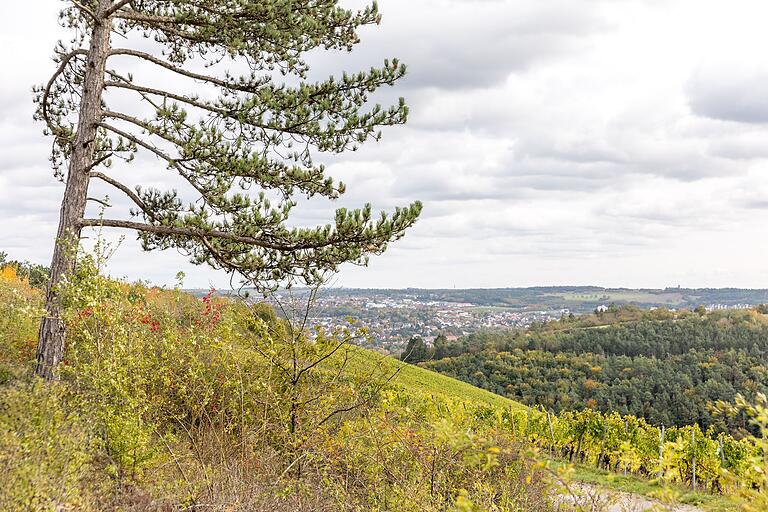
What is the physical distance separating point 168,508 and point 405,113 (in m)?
6.54

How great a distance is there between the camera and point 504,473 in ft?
26.1

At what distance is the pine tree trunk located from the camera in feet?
27.2

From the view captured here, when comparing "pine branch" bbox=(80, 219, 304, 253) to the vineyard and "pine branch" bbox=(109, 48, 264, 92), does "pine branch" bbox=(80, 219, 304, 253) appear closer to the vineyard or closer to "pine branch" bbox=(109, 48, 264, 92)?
"pine branch" bbox=(109, 48, 264, 92)

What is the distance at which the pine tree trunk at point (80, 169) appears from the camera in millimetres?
8289

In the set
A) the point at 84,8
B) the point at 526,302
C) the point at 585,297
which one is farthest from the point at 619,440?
the point at 585,297

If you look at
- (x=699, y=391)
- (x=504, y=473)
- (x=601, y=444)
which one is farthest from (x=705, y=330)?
(x=504, y=473)

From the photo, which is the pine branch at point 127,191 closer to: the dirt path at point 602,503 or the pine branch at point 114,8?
the pine branch at point 114,8

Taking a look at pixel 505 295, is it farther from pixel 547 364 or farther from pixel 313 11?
pixel 313 11

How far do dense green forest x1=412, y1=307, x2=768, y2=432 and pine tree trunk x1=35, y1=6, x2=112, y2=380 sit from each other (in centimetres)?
2806

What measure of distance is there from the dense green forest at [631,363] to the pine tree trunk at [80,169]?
28064mm

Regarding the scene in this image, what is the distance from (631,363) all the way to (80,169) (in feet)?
178

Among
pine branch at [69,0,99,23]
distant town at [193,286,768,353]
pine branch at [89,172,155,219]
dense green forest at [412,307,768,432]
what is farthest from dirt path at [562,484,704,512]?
distant town at [193,286,768,353]

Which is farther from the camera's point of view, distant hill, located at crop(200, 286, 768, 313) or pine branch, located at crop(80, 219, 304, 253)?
distant hill, located at crop(200, 286, 768, 313)

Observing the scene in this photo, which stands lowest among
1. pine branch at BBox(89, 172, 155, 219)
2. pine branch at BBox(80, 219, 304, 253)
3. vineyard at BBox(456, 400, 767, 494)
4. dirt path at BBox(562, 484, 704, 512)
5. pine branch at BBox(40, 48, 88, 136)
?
vineyard at BBox(456, 400, 767, 494)
